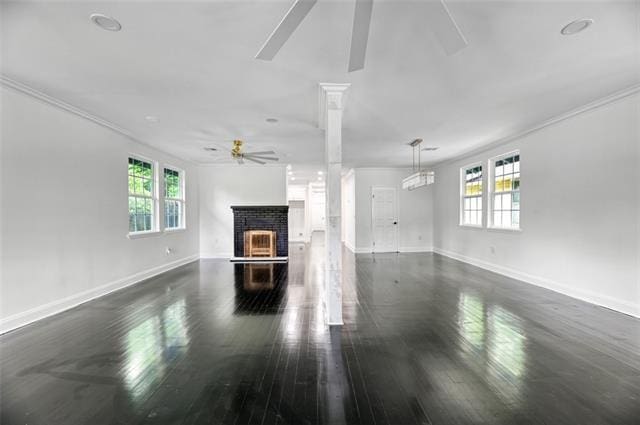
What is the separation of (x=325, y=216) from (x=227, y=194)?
5152 mm

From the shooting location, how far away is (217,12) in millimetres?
2119

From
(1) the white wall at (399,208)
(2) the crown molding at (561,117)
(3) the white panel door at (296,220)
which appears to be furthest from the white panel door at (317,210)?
(2) the crown molding at (561,117)

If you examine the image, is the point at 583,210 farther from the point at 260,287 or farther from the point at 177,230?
the point at 177,230

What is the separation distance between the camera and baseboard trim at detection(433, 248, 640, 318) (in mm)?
3719

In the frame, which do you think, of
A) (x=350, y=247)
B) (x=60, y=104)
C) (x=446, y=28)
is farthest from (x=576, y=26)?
(x=350, y=247)

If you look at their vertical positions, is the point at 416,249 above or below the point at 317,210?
below

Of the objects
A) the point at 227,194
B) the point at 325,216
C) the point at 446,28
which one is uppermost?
the point at 446,28

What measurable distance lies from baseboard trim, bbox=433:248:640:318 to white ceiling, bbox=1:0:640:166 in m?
2.64

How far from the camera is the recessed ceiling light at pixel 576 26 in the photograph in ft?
7.38

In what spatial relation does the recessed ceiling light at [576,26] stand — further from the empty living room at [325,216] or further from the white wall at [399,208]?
the white wall at [399,208]

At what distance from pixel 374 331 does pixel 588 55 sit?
337 cm

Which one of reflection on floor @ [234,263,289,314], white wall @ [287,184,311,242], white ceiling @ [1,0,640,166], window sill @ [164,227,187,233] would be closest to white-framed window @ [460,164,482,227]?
white ceiling @ [1,0,640,166]

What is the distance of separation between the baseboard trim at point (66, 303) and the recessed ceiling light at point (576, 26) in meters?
5.99

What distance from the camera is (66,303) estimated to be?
399 centimetres
